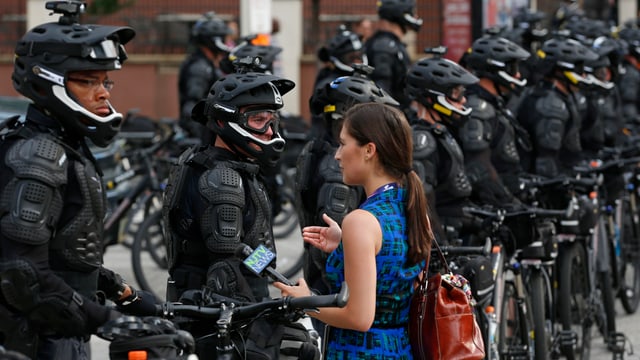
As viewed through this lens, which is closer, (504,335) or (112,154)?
(504,335)

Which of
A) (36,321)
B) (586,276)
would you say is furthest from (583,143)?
(36,321)

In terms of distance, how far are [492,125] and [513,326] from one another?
1460 millimetres

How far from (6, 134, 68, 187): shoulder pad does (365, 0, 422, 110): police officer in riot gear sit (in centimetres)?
829

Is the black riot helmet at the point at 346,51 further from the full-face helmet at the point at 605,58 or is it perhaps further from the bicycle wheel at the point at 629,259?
the bicycle wheel at the point at 629,259

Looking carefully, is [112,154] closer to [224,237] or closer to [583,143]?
[583,143]

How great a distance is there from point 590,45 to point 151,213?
162 inches

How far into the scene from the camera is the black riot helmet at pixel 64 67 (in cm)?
526

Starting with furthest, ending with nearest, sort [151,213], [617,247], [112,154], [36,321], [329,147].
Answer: [112,154], [151,213], [617,247], [329,147], [36,321]

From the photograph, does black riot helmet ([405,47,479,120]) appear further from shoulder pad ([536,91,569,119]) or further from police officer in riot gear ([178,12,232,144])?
police officer in riot gear ([178,12,232,144])

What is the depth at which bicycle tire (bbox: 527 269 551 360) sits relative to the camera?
8484 mm

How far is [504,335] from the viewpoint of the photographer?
830 centimetres

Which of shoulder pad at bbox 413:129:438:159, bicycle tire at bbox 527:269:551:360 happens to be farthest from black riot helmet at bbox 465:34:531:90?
shoulder pad at bbox 413:129:438:159

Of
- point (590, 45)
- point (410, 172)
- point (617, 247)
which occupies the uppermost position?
point (410, 172)

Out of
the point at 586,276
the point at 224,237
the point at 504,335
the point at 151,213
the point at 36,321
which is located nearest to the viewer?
the point at 36,321
